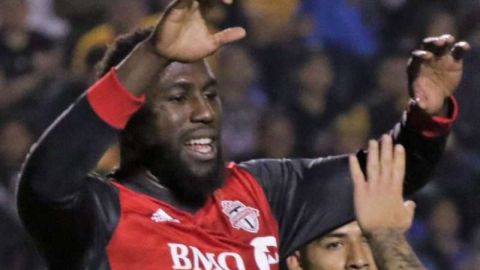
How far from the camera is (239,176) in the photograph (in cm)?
404

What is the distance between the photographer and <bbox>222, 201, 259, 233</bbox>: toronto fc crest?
12.8 feet

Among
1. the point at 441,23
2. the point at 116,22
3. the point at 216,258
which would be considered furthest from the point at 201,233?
the point at 441,23

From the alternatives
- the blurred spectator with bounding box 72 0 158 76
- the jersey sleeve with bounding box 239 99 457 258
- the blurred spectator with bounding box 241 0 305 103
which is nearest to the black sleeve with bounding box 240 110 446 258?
the jersey sleeve with bounding box 239 99 457 258

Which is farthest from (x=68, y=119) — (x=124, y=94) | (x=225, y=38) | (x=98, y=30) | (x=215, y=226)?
(x=98, y=30)

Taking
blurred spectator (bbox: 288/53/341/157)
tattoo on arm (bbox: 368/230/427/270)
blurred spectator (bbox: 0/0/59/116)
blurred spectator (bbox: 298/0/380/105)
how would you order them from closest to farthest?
tattoo on arm (bbox: 368/230/427/270) < blurred spectator (bbox: 0/0/59/116) < blurred spectator (bbox: 288/53/341/157) < blurred spectator (bbox: 298/0/380/105)

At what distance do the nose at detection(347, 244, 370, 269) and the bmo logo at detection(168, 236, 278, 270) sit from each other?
33cm

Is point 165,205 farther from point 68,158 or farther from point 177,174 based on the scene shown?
point 68,158

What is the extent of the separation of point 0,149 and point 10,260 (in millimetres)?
499

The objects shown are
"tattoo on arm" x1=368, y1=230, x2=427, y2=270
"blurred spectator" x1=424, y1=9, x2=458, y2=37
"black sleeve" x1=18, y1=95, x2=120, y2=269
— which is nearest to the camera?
"tattoo on arm" x1=368, y1=230, x2=427, y2=270

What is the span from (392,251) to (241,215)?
0.71m

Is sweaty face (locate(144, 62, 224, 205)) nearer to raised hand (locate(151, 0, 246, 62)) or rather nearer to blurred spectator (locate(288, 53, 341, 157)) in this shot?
raised hand (locate(151, 0, 246, 62))

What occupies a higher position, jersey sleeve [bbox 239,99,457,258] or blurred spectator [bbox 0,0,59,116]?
jersey sleeve [bbox 239,99,457,258]

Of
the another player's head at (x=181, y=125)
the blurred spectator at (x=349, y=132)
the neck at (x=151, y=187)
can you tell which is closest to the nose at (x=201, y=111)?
the another player's head at (x=181, y=125)

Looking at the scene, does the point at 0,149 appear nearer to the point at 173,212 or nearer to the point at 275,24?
the point at 275,24
